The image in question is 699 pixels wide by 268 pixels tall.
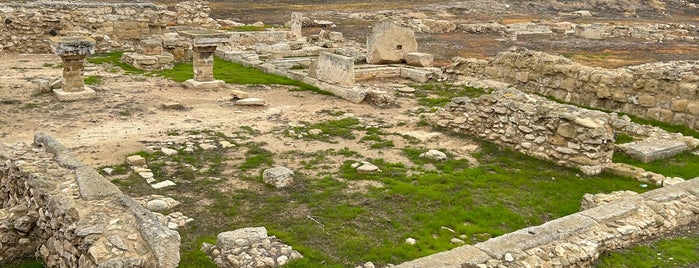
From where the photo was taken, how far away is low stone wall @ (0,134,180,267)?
5777 millimetres

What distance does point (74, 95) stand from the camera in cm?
1488

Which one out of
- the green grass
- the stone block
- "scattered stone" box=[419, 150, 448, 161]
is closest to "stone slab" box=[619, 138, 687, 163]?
"scattered stone" box=[419, 150, 448, 161]

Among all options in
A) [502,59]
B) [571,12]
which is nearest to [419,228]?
[502,59]

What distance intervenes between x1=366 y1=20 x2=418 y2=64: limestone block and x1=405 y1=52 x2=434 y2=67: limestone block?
0.39 m

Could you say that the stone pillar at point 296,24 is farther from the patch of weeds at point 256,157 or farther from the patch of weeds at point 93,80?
the patch of weeds at point 256,157

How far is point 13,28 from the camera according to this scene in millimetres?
21016

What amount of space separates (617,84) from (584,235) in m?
9.57

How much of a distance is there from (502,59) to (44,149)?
1384cm

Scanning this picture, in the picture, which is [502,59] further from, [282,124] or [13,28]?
[13,28]

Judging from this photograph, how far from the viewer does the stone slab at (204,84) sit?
17016 millimetres

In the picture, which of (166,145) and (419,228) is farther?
(166,145)

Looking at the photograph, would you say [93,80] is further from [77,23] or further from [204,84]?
[77,23]

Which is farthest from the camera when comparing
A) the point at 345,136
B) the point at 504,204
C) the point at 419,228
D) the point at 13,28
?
the point at 13,28

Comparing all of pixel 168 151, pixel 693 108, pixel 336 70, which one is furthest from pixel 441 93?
pixel 168 151
